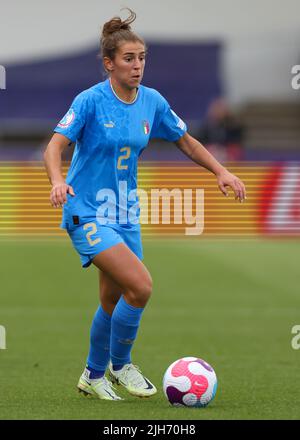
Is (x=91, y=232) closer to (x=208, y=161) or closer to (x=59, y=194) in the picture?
(x=59, y=194)

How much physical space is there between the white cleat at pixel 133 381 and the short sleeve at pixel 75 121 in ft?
4.98

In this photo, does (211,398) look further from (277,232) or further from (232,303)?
(277,232)

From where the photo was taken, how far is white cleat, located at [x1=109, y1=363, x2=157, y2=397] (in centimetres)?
702

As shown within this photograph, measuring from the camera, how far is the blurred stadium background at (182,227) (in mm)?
8477

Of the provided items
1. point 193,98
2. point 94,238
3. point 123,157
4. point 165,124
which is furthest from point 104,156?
point 193,98

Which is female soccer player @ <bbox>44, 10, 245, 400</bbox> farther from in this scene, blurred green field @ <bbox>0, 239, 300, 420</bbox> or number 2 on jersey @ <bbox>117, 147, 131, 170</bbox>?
blurred green field @ <bbox>0, 239, 300, 420</bbox>

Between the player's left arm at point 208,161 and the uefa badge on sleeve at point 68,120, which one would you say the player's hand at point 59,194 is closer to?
the uefa badge on sleeve at point 68,120

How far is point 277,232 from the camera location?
22422mm

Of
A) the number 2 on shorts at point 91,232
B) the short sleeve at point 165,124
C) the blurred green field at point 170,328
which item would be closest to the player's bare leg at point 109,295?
the number 2 on shorts at point 91,232

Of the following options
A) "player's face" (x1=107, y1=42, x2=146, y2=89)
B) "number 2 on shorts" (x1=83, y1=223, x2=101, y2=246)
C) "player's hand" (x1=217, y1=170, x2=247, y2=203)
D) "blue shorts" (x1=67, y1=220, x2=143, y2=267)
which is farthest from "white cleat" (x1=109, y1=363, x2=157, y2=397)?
"player's face" (x1=107, y1=42, x2=146, y2=89)

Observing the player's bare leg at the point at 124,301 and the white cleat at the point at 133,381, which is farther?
the white cleat at the point at 133,381

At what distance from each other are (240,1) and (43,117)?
573 centimetres

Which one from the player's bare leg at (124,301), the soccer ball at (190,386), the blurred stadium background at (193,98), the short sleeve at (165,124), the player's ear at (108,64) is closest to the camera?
the soccer ball at (190,386)
